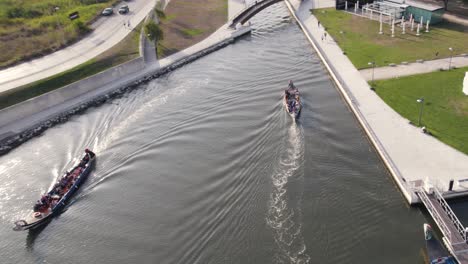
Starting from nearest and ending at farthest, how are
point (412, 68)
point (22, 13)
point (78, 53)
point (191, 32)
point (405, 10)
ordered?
point (412, 68), point (78, 53), point (405, 10), point (191, 32), point (22, 13)

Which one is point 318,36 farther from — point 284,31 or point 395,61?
point 395,61

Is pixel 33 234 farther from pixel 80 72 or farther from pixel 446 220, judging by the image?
Result: pixel 446 220

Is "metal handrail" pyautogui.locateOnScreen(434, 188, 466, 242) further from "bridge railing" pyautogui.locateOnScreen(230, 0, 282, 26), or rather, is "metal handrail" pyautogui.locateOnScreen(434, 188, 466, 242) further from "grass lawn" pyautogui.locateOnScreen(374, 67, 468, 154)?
"bridge railing" pyautogui.locateOnScreen(230, 0, 282, 26)

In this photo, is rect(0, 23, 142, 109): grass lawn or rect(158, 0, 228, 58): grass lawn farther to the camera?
rect(158, 0, 228, 58): grass lawn

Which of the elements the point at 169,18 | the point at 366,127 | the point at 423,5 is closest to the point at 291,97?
the point at 366,127

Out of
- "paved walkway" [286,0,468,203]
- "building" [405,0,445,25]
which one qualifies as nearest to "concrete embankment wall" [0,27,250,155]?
"paved walkway" [286,0,468,203]

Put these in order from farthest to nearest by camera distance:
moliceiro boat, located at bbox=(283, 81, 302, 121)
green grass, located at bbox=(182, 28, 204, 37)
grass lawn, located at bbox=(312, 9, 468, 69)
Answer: green grass, located at bbox=(182, 28, 204, 37), grass lawn, located at bbox=(312, 9, 468, 69), moliceiro boat, located at bbox=(283, 81, 302, 121)
